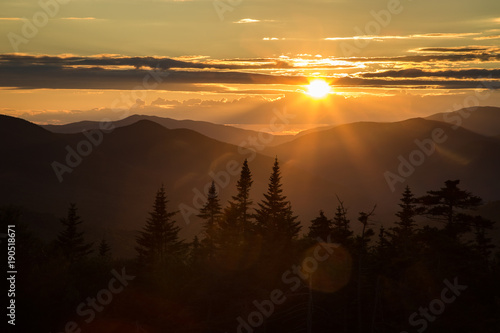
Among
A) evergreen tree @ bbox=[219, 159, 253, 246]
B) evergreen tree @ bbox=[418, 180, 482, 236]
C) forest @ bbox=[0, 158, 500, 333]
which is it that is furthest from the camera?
evergreen tree @ bbox=[219, 159, 253, 246]

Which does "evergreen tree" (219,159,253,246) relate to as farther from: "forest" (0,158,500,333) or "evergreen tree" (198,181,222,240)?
"forest" (0,158,500,333)

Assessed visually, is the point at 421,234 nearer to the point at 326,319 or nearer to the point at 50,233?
the point at 326,319

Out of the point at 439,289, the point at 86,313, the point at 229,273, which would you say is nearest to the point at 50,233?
the point at 86,313

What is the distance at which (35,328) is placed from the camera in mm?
47219

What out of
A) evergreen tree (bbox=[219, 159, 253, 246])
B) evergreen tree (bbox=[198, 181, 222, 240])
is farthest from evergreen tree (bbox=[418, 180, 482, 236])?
evergreen tree (bbox=[198, 181, 222, 240])

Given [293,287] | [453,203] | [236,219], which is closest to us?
[293,287]

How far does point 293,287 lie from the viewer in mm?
42156

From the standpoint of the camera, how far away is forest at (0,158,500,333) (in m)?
39.0

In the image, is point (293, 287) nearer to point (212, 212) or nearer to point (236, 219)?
point (236, 219)

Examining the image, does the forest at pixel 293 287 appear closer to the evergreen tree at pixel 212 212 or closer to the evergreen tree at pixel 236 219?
the evergreen tree at pixel 236 219

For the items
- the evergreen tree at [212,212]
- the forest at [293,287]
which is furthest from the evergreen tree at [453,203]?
the evergreen tree at [212,212]

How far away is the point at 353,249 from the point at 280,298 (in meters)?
8.47

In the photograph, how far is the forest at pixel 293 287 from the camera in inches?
1537

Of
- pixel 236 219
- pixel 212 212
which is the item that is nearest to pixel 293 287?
pixel 236 219
